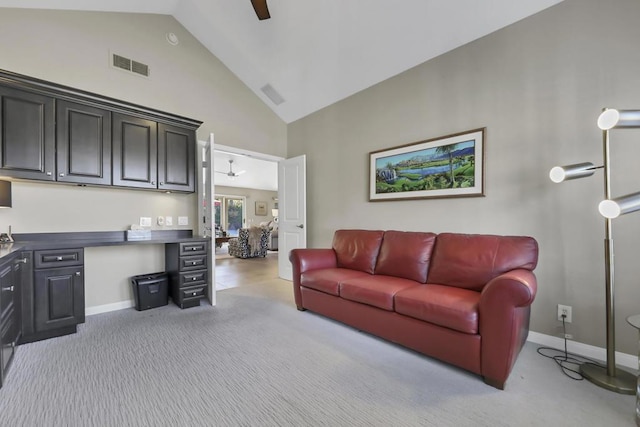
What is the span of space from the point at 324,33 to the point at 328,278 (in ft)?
9.76

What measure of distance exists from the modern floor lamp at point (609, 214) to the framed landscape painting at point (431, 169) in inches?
32.3

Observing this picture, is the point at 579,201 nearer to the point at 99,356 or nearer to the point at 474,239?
the point at 474,239

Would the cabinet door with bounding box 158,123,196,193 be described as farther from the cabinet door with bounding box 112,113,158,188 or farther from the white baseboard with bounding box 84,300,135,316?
the white baseboard with bounding box 84,300,135,316

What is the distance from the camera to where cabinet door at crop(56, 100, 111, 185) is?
2652mm

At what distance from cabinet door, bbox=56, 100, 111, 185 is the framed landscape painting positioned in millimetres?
3172

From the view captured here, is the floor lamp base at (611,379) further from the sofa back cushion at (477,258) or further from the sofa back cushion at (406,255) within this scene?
the sofa back cushion at (406,255)

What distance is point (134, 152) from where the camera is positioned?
122 inches

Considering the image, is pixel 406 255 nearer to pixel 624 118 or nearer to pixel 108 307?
pixel 624 118

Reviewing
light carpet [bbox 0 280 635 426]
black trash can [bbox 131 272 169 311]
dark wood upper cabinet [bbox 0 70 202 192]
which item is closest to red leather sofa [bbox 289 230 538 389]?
light carpet [bbox 0 280 635 426]

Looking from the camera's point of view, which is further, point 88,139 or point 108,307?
point 108,307

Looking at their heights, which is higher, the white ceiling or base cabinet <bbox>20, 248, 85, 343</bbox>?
the white ceiling

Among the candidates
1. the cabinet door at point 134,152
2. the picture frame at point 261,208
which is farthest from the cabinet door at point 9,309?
the picture frame at point 261,208

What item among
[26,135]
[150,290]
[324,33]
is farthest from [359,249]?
[26,135]

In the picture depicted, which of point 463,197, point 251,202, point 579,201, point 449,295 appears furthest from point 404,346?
point 251,202
